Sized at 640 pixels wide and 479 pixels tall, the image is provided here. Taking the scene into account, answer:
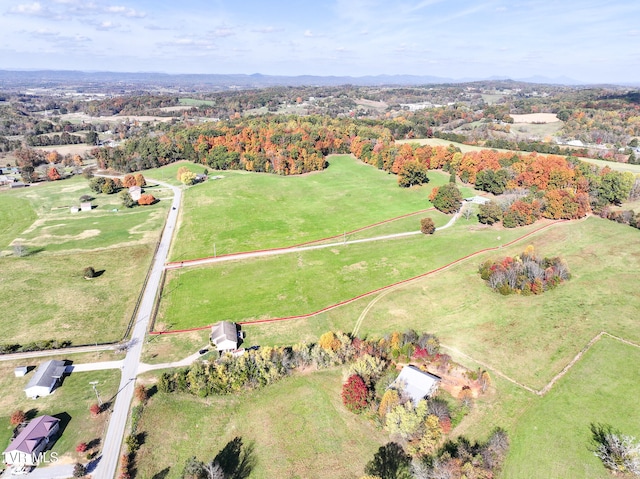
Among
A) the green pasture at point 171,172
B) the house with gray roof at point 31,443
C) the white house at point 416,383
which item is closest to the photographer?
the house with gray roof at point 31,443

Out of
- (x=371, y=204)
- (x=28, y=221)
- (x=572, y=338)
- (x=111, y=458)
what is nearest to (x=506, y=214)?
(x=371, y=204)

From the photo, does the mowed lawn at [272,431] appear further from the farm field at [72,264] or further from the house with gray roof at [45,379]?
the farm field at [72,264]

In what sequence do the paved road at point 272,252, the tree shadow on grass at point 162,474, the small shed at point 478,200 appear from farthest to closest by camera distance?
the small shed at point 478,200, the paved road at point 272,252, the tree shadow on grass at point 162,474

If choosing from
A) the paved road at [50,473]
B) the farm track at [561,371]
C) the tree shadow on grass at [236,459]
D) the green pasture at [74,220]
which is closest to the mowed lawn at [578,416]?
the farm track at [561,371]

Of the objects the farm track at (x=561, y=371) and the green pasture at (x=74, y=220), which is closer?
the farm track at (x=561, y=371)

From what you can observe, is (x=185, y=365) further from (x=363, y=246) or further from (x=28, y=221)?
(x=28, y=221)

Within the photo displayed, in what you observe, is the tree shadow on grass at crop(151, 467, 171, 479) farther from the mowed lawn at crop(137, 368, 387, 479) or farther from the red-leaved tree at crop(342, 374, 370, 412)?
the red-leaved tree at crop(342, 374, 370, 412)
